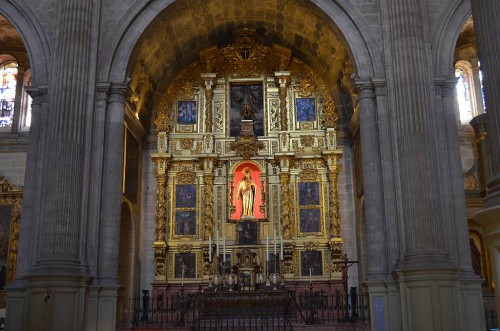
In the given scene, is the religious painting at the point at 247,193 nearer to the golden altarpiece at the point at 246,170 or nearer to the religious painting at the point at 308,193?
the golden altarpiece at the point at 246,170

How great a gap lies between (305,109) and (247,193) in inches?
170

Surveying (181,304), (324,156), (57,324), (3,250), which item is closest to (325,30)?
(324,156)

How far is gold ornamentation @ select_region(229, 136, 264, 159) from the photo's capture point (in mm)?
23531

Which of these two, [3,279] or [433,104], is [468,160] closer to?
[433,104]

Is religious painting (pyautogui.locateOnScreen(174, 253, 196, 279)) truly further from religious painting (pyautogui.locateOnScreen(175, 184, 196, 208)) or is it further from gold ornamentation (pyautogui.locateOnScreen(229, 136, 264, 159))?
gold ornamentation (pyautogui.locateOnScreen(229, 136, 264, 159))

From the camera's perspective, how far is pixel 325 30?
2131cm

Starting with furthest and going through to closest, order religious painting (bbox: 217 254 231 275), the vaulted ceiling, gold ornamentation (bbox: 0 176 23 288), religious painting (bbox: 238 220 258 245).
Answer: religious painting (bbox: 238 220 258 245), gold ornamentation (bbox: 0 176 23 288), religious painting (bbox: 217 254 231 275), the vaulted ceiling

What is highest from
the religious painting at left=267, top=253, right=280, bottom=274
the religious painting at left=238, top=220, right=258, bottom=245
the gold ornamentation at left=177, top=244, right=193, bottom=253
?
the religious painting at left=238, top=220, right=258, bottom=245

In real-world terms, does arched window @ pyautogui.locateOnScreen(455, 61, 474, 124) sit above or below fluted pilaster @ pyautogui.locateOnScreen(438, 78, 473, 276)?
above

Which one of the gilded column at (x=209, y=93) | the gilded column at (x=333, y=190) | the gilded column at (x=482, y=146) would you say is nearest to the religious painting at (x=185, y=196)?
the gilded column at (x=209, y=93)

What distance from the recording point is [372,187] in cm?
1659

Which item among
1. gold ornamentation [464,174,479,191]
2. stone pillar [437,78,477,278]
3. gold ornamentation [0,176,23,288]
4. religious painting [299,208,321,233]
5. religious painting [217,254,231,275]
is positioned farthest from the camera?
religious painting [299,208,321,233]

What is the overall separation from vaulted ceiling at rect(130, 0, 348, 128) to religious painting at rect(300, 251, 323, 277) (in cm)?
680

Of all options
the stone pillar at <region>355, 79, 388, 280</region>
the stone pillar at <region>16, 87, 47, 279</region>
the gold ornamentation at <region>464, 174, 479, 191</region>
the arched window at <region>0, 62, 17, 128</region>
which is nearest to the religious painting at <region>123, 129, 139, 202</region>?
the stone pillar at <region>16, 87, 47, 279</region>
